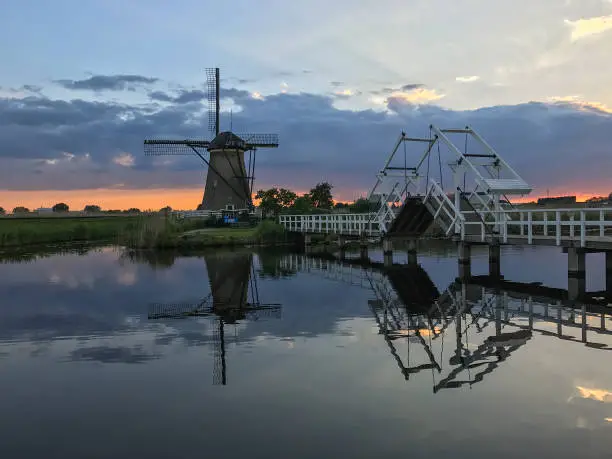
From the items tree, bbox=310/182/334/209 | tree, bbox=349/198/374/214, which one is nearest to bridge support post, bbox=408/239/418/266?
tree, bbox=349/198/374/214

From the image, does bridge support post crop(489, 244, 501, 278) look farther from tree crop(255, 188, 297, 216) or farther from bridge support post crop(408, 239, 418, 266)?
tree crop(255, 188, 297, 216)

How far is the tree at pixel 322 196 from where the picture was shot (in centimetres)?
9275

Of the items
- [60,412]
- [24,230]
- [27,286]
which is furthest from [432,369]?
[24,230]

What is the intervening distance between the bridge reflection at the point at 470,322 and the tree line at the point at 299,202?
113 feet

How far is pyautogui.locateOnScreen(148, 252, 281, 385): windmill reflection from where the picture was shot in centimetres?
1264

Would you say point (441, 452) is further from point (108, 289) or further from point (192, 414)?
point (108, 289)

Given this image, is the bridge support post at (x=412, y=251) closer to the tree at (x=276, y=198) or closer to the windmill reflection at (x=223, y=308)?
the windmill reflection at (x=223, y=308)

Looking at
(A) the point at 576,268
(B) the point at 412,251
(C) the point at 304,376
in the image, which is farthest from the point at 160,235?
(C) the point at 304,376

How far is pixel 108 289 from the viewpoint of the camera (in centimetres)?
2264

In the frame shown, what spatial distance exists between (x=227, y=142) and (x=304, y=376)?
171 ft

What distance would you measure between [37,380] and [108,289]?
12868 millimetres

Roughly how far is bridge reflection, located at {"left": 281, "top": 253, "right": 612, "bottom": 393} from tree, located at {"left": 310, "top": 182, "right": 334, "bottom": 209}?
6842 cm

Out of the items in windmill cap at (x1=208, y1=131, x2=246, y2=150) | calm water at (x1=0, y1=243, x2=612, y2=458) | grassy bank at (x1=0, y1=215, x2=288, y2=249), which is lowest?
calm water at (x1=0, y1=243, x2=612, y2=458)

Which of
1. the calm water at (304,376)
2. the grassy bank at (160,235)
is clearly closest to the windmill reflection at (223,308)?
the calm water at (304,376)
